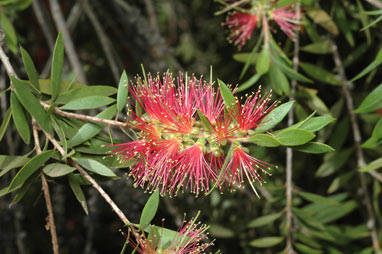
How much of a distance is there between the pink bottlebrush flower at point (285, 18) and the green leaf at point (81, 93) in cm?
80

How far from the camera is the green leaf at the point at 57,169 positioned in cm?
121

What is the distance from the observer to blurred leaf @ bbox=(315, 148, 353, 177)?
194cm

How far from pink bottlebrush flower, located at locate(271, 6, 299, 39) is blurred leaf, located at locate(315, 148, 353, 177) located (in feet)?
2.01

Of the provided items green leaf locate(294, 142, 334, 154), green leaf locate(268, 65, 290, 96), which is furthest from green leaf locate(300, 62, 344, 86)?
green leaf locate(294, 142, 334, 154)

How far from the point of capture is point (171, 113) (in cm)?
128

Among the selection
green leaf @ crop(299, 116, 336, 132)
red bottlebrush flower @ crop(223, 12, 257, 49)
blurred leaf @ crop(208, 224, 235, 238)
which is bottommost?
blurred leaf @ crop(208, 224, 235, 238)

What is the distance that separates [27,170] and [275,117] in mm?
723

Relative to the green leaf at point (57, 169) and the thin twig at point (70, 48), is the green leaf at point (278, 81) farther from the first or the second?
the thin twig at point (70, 48)

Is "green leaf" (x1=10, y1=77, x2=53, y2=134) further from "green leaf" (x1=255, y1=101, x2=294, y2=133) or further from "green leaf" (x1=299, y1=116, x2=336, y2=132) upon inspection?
"green leaf" (x1=299, y1=116, x2=336, y2=132)

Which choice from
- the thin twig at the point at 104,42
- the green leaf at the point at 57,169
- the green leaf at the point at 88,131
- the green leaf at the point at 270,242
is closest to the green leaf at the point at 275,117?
the green leaf at the point at 88,131

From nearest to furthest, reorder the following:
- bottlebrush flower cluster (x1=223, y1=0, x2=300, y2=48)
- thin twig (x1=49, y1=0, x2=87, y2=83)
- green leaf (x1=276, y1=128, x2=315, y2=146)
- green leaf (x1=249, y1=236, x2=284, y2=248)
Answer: green leaf (x1=276, y1=128, x2=315, y2=146), bottlebrush flower cluster (x1=223, y1=0, x2=300, y2=48), green leaf (x1=249, y1=236, x2=284, y2=248), thin twig (x1=49, y1=0, x2=87, y2=83)

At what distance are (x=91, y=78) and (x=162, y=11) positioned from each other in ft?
3.24

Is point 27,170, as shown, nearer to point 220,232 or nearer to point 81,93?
point 81,93

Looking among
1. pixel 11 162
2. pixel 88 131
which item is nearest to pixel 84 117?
pixel 88 131
